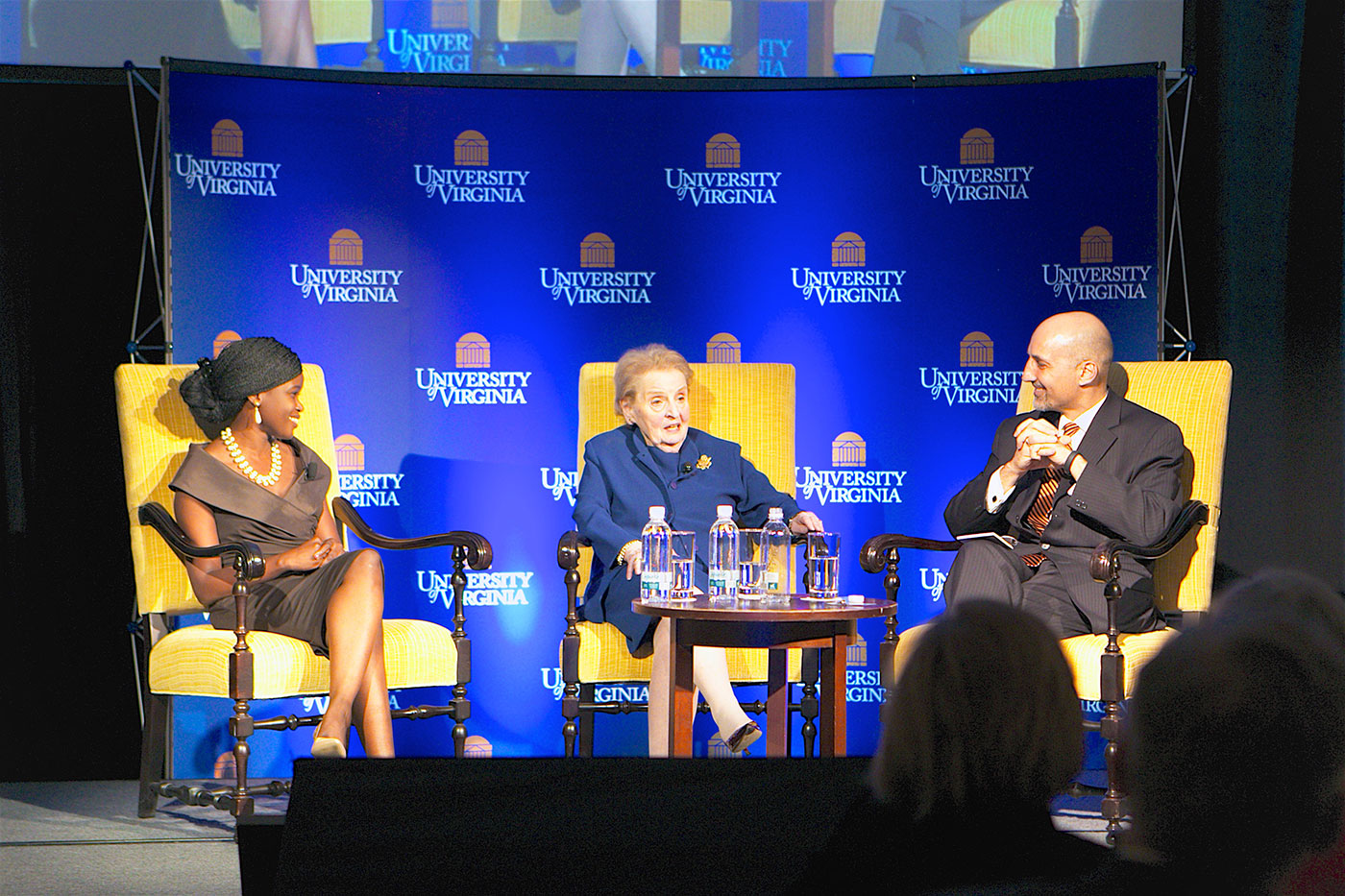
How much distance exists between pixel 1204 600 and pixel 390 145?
2863 millimetres

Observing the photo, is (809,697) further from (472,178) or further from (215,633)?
(472,178)

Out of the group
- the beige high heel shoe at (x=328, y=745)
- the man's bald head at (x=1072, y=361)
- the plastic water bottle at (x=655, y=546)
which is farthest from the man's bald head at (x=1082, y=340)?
the beige high heel shoe at (x=328, y=745)

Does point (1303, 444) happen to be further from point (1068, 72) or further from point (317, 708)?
point (317, 708)

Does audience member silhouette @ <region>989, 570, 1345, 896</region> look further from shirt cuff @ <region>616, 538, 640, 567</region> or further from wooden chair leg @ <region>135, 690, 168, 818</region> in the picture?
wooden chair leg @ <region>135, 690, 168, 818</region>

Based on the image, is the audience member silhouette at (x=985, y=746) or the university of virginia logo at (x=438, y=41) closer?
the audience member silhouette at (x=985, y=746)

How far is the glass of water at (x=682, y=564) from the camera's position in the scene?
131 inches

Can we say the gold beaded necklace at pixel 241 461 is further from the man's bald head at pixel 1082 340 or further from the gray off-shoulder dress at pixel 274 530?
the man's bald head at pixel 1082 340

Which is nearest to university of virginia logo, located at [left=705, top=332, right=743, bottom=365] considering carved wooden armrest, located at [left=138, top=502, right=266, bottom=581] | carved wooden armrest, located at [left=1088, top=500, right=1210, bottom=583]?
carved wooden armrest, located at [left=1088, top=500, right=1210, bottom=583]

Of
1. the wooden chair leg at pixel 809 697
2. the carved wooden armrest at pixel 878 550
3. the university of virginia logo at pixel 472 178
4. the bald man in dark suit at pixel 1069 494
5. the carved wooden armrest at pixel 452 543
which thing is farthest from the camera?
the university of virginia logo at pixel 472 178

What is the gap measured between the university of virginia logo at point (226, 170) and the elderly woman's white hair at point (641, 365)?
1.38 meters

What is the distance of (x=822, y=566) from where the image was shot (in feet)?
11.1

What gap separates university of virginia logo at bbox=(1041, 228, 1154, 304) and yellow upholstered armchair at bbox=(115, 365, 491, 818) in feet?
7.03

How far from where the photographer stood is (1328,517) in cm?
379

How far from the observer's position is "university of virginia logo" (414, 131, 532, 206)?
4500mm
